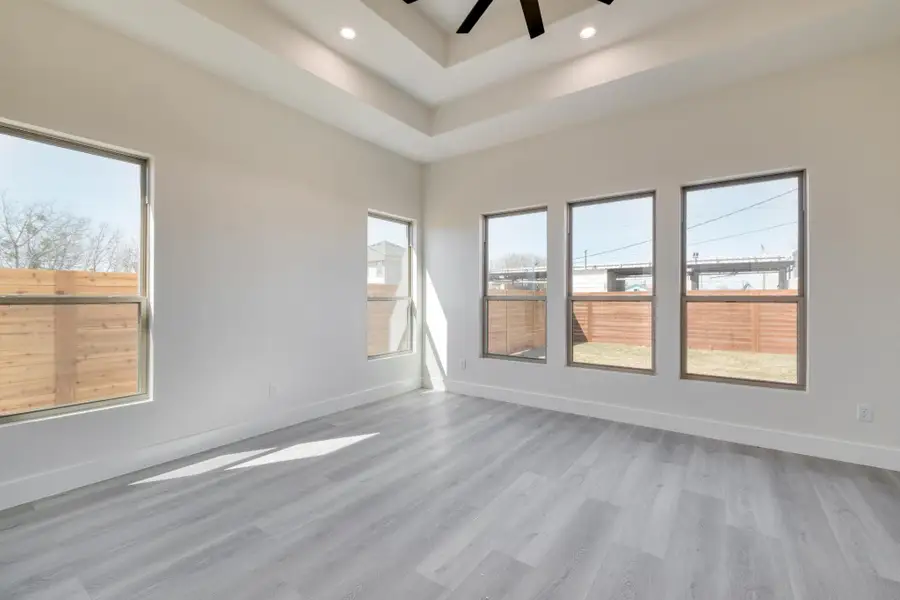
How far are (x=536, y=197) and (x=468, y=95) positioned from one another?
132 centimetres

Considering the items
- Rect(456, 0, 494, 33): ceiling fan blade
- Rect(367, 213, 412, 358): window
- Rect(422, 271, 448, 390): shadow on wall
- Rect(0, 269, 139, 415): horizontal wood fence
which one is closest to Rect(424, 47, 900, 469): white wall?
Rect(422, 271, 448, 390): shadow on wall

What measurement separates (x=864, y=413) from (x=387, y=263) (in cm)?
466

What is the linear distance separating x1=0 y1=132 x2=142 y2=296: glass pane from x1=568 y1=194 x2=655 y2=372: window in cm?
404

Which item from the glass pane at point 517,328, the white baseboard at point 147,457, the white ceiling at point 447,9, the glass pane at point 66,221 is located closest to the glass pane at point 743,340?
the glass pane at point 517,328

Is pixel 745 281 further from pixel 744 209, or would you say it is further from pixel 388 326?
pixel 388 326

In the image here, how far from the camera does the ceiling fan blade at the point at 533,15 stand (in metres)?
2.54

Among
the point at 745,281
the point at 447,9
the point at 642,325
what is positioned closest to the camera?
the point at 447,9

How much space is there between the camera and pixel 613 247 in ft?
14.0

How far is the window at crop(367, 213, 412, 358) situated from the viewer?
16.1ft

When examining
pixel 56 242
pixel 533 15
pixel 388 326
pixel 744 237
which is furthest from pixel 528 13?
pixel 388 326

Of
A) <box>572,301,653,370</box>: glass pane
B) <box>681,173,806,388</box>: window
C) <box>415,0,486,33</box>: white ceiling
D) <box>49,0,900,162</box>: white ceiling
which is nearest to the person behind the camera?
<box>49,0,900,162</box>: white ceiling

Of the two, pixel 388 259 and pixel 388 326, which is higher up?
pixel 388 259

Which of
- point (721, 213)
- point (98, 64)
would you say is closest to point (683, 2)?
point (721, 213)

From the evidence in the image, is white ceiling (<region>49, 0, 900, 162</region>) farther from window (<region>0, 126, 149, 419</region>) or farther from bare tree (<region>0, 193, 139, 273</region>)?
bare tree (<region>0, 193, 139, 273</region>)
